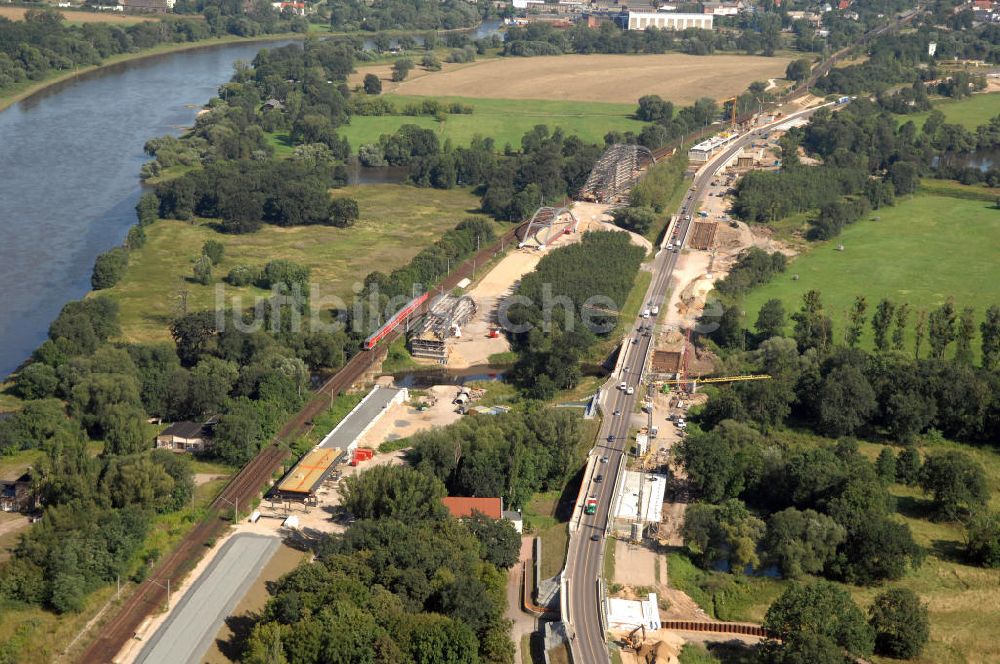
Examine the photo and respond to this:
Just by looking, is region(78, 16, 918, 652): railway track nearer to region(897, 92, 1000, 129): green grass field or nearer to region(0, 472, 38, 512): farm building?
region(0, 472, 38, 512): farm building

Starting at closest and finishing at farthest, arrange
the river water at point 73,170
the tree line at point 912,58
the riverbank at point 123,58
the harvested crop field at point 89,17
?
the river water at point 73,170
the riverbank at point 123,58
the tree line at point 912,58
the harvested crop field at point 89,17

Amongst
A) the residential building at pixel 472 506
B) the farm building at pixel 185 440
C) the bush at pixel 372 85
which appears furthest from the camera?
the bush at pixel 372 85

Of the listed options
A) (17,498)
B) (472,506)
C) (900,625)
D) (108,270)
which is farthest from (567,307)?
(900,625)

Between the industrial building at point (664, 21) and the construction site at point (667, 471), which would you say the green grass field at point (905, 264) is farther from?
the industrial building at point (664, 21)

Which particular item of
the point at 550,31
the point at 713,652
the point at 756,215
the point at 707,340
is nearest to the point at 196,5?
the point at 550,31

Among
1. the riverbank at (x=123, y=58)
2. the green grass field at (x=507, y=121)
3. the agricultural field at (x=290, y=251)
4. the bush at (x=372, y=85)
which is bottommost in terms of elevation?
the agricultural field at (x=290, y=251)

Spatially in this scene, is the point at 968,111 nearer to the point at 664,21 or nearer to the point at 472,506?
the point at 664,21

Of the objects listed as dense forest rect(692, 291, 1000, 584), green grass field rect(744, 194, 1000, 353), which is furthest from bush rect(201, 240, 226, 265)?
green grass field rect(744, 194, 1000, 353)

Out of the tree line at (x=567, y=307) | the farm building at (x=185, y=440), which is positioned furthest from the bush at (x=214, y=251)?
the farm building at (x=185, y=440)
